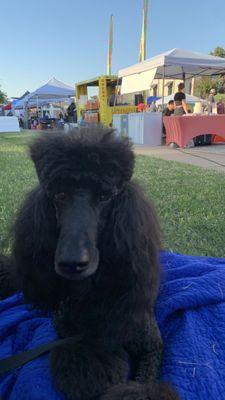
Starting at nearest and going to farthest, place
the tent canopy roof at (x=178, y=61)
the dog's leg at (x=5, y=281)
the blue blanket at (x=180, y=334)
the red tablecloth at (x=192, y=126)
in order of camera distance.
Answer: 1. the blue blanket at (x=180, y=334)
2. the dog's leg at (x=5, y=281)
3. the red tablecloth at (x=192, y=126)
4. the tent canopy roof at (x=178, y=61)

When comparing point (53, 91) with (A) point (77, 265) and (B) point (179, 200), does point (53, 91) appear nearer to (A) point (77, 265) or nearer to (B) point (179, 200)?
(B) point (179, 200)

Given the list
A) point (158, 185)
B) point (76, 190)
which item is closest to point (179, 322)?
point (76, 190)

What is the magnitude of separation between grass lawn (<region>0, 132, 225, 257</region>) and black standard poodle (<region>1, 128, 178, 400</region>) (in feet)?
0.94

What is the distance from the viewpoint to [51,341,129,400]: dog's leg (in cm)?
139

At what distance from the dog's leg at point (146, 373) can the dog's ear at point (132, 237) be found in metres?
0.24

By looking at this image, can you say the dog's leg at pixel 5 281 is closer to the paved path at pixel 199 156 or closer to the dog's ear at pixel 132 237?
the dog's ear at pixel 132 237

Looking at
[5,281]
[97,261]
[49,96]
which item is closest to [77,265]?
[97,261]

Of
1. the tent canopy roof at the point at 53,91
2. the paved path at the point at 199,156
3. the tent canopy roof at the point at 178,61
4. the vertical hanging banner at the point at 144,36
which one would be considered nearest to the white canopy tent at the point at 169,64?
the tent canopy roof at the point at 178,61

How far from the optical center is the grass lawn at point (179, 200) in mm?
3057

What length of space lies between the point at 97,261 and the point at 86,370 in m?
→ 0.42

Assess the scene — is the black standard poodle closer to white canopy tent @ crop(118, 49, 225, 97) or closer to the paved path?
the paved path

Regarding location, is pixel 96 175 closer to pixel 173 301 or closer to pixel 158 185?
pixel 173 301

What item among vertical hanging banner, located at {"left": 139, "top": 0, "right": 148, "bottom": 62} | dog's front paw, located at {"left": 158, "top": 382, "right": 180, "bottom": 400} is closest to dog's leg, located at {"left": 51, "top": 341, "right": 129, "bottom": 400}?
dog's front paw, located at {"left": 158, "top": 382, "right": 180, "bottom": 400}

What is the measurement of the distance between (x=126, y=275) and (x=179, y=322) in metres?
0.53
